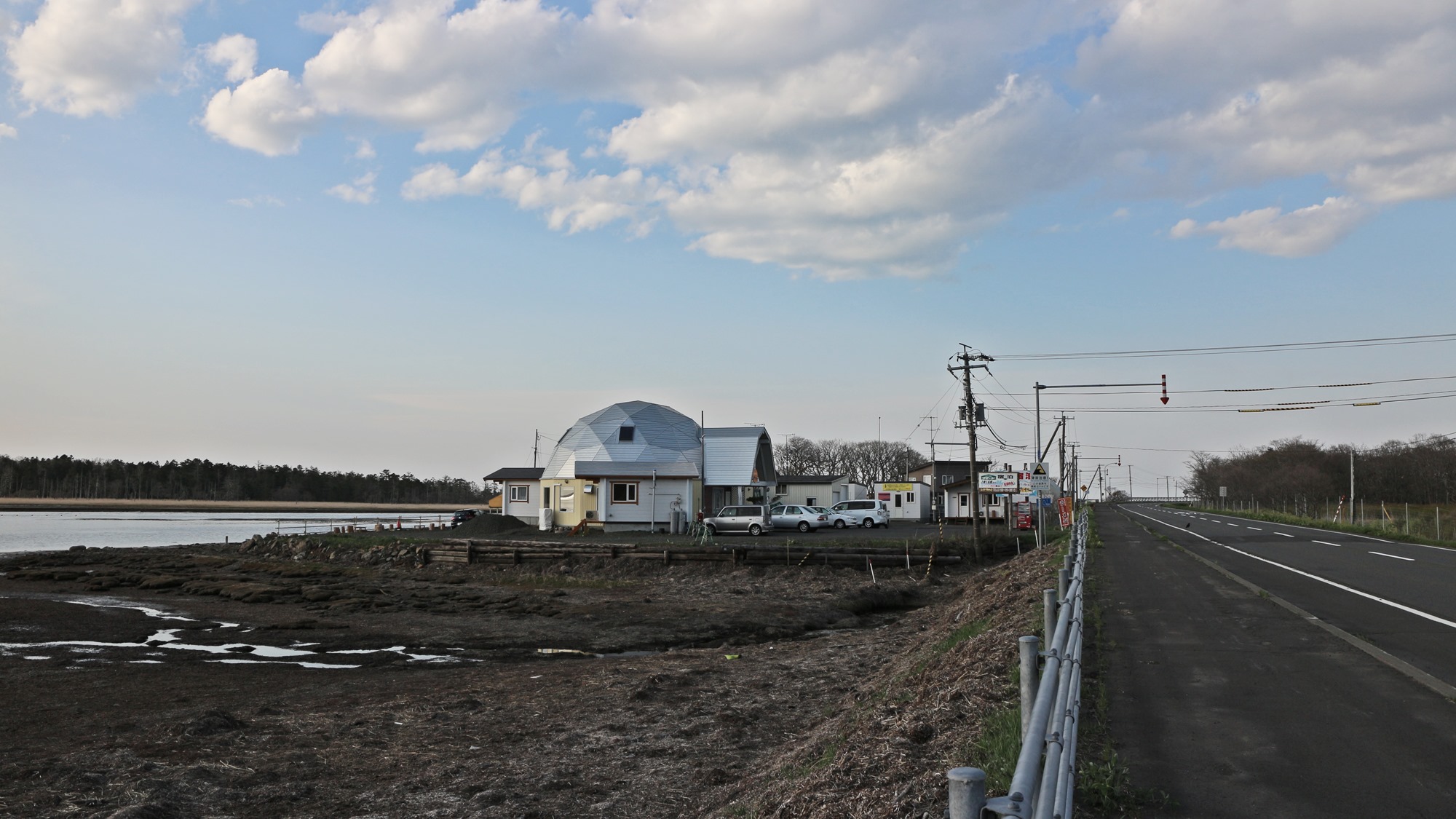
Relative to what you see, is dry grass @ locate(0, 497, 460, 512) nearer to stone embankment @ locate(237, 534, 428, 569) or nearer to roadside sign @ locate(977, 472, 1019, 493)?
stone embankment @ locate(237, 534, 428, 569)

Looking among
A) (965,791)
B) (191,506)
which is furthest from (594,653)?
(191,506)

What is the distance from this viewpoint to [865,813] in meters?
5.71

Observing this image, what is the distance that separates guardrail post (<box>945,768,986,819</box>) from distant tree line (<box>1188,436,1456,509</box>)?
253ft

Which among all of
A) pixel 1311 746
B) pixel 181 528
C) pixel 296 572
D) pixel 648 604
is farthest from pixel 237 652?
pixel 181 528

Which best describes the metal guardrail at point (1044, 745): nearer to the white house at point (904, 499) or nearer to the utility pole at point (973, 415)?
the utility pole at point (973, 415)

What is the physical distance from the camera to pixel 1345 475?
3602 inches

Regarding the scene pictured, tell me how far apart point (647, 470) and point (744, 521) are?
7.48 metres

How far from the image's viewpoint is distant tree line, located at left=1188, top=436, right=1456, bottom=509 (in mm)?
80938

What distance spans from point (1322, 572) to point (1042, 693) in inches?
770

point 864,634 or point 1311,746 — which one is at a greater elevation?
point 1311,746

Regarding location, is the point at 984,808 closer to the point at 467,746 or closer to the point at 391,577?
the point at 467,746

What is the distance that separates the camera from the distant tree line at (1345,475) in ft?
266

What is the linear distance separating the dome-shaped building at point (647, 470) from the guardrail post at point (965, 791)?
4874cm

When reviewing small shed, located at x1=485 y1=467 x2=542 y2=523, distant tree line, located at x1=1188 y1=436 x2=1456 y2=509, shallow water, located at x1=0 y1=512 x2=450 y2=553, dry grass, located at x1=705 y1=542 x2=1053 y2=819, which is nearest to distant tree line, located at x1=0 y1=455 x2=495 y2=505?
shallow water, located at x1=0 y1=512 x2=450 y2=553
